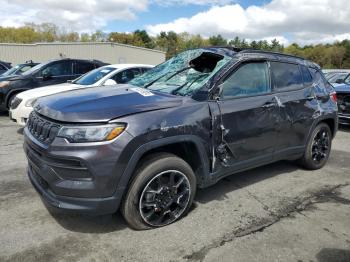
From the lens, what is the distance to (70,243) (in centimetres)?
311

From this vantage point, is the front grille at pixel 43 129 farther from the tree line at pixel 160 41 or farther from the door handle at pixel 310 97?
the tree line at pixel 160 41

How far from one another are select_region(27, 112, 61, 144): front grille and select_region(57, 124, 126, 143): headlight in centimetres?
13

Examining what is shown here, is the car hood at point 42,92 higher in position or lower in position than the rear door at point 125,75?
lower

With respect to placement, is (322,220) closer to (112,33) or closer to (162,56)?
(162,56)

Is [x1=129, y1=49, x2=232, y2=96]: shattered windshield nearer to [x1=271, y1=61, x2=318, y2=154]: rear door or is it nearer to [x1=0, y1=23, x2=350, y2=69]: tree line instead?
[x1=271, y1=61, x2=318, y2=154]: rear door

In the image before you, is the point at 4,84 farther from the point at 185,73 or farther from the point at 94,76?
the point at 185,73

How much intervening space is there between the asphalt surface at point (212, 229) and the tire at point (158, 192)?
0.13 m

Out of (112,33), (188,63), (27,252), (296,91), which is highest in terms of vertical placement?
(112,33)

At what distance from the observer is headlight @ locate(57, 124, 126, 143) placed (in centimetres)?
291

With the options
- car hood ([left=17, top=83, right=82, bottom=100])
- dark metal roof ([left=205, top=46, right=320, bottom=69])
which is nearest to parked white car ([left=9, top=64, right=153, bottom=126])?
car hood ([left=17, top=83, right=82, bottom=100])

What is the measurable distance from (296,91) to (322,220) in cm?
184

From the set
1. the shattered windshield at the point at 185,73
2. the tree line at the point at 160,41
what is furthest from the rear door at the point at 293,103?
the tree line at the point at 160,41

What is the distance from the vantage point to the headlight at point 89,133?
2.91 metres

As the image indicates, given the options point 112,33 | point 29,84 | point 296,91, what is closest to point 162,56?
point 29,84
